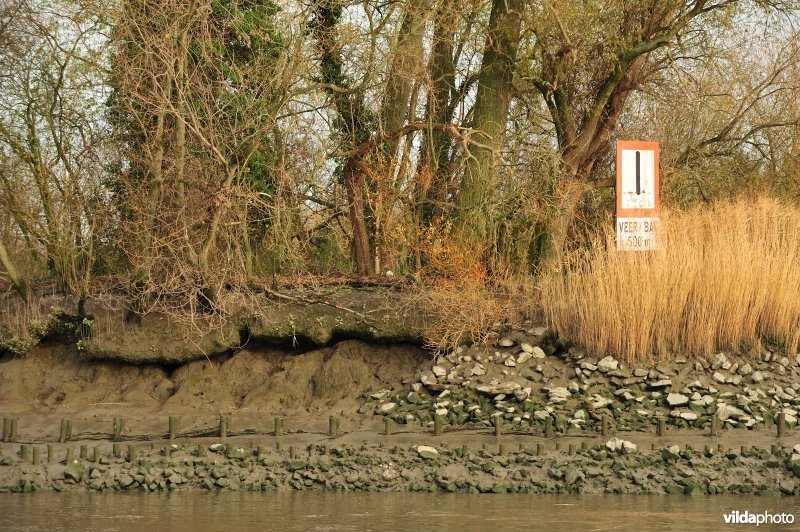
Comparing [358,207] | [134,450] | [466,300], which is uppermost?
[358,207]

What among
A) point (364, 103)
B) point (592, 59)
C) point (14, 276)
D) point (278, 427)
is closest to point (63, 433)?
point (278, 427)

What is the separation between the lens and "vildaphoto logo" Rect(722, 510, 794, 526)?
336 inches

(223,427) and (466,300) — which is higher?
(466,300)

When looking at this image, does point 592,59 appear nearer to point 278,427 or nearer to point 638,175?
point 638,175

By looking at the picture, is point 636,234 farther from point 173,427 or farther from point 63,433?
point 63,433

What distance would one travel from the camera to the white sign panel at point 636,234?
13312 mm

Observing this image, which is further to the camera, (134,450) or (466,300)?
(466,300)

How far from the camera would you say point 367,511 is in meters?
9.09

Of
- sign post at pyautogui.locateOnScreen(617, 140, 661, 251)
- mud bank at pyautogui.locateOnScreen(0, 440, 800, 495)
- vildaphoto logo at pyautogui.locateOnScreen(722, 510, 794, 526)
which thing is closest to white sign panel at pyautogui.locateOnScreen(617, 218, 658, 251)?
sign post at pyautogui.locateOnScreen(617, 140, 661, 251)

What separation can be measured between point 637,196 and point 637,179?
0.23 metres

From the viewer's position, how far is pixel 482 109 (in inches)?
626

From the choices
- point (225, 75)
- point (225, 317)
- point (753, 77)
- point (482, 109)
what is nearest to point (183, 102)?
point (225, 75)

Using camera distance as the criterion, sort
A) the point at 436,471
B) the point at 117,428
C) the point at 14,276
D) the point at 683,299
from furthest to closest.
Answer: the point at 14,276
the point at 683,299
the point at 117,428
the point at 436,471

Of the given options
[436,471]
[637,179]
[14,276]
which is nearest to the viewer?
[436,471]
